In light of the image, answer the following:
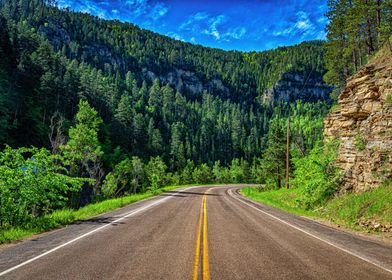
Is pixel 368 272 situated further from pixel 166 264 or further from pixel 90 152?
pixel 90 152

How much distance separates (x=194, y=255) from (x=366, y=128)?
15123 mm

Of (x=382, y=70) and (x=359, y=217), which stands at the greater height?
(x=382, y=70)

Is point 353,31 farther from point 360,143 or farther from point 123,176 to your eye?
point 123,176

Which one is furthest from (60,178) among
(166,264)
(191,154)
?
(191,154)

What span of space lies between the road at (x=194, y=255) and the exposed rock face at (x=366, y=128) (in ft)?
20.0

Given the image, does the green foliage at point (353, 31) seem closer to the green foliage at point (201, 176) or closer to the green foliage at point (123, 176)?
the green foliage at point (123, 176)

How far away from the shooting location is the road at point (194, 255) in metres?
5.40

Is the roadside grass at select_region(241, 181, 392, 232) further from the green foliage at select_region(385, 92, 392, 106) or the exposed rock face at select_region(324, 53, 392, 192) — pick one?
the green foliage at select_region(385, 92, 392, 106)

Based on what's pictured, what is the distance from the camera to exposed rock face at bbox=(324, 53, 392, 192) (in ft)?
46.6

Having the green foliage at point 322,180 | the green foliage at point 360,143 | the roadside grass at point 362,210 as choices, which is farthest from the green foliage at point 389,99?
the roadside grass at point 362,210

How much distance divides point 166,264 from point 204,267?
87 cm

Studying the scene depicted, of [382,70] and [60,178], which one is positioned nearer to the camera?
[60,178]

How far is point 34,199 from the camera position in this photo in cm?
1082

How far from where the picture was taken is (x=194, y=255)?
6.61 meters
